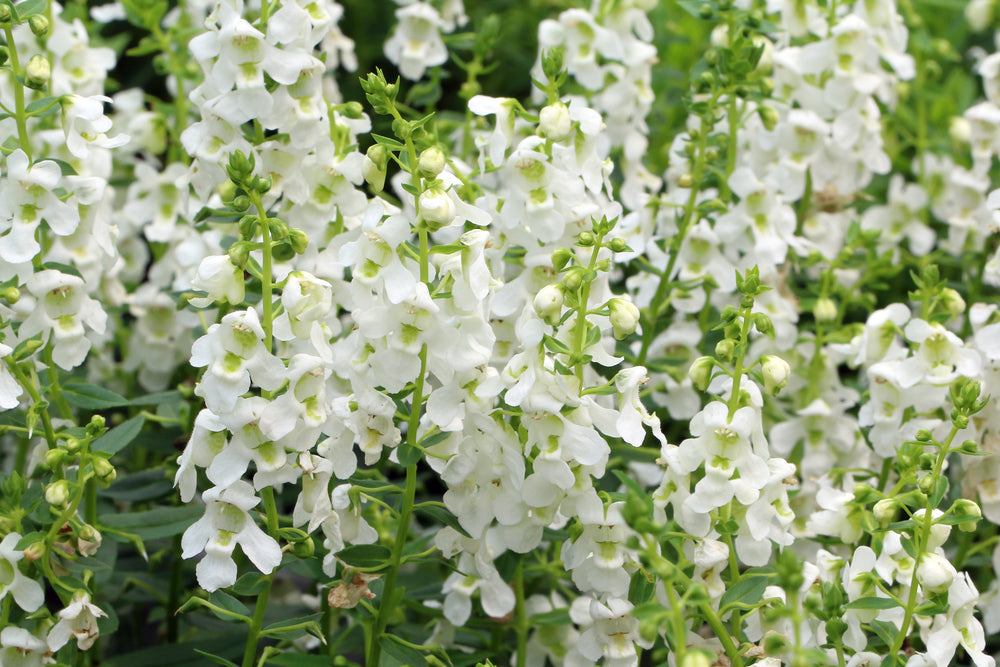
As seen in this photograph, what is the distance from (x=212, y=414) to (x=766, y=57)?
1672 mm

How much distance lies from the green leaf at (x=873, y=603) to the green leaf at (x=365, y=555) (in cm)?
76

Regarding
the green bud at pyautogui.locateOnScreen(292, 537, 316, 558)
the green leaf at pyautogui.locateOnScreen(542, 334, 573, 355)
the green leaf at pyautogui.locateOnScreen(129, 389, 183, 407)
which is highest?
the green leaf at pyautogui.locateOnScreen(542, 334, 573, 355)

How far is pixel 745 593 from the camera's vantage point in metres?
1.67

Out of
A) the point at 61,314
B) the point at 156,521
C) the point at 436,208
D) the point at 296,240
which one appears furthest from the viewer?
the point at 156,521

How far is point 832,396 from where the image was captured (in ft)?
8.05

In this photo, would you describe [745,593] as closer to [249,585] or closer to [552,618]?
[552,618]

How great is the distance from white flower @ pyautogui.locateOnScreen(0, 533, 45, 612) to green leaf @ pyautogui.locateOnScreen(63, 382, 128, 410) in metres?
0.33

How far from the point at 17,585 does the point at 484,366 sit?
0.89m

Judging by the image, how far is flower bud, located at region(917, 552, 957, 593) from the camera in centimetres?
161

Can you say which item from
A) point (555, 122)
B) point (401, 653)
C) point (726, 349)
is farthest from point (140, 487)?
point (726, 349)

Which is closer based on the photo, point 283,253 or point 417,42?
point 283,253

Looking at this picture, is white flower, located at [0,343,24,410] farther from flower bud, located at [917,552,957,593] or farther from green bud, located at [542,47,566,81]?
flower bud, located at [917,552,957,593]

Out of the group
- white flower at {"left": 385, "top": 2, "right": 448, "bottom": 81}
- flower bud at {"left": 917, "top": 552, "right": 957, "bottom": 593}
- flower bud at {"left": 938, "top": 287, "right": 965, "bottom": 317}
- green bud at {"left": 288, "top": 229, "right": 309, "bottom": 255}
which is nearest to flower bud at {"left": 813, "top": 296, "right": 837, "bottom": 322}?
flower bud at {"left": 938, "top": 287, "right": 965, "bottom": 317}

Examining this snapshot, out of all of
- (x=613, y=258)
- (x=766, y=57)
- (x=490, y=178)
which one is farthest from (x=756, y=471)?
(x=766, y=57)
